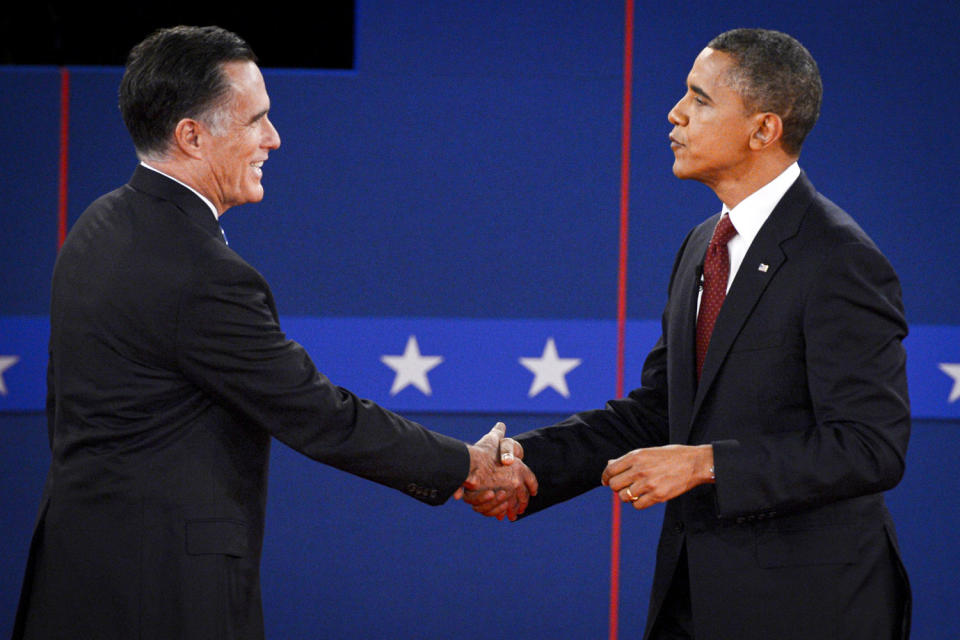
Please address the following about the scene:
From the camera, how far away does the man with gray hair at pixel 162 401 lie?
1712 millimetres

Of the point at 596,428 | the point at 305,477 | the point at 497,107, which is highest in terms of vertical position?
the point at 497,107

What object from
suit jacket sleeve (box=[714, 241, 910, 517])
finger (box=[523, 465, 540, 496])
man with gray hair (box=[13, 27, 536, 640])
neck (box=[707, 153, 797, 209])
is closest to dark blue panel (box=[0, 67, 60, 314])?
man with gray hair (box=[13, 27, 536, 640])

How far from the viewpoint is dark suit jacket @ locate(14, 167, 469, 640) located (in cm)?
171

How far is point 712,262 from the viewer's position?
1.99m

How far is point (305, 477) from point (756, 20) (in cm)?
197

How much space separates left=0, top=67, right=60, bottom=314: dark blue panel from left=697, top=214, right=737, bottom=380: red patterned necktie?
6.97ft

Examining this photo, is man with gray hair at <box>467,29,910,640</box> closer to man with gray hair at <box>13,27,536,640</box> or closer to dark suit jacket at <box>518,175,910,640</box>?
dark suit jacket at <box>518,175,910,640</box>

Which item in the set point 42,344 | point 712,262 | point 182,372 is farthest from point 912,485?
point 42,344

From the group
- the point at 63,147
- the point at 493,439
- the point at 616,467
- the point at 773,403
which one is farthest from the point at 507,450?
the point at 63,147

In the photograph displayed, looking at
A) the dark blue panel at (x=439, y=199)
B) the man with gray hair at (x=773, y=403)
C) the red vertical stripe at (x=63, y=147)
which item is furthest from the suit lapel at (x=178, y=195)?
the red vertical stripe at (x=63, y=147)

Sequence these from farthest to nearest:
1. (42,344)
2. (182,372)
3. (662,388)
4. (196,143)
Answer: (42,344)
(662,388)
(196,143)
(182,372)

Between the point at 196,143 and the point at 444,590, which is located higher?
the point at 196,143

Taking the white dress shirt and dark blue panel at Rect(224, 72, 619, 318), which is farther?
dark blue panel at Rect(224, 72, 619, 318)

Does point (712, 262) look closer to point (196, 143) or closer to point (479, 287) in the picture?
point (196, 143)
